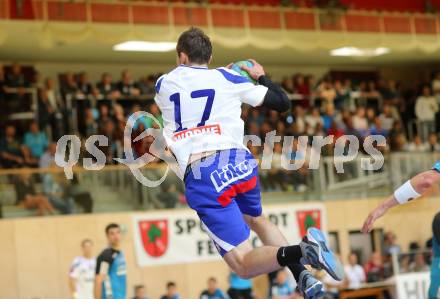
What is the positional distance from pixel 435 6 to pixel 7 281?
1564 cm

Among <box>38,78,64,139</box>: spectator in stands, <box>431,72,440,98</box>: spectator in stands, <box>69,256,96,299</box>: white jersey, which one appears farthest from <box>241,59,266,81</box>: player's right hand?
<box>431,72,440,98</box>: spectator in stands

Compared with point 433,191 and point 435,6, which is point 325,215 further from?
point 435,6

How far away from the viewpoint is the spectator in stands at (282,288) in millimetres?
18047

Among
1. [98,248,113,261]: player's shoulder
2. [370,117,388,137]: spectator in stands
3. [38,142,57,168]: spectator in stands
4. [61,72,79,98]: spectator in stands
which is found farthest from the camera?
[370,117,388,137]: spectator in stands

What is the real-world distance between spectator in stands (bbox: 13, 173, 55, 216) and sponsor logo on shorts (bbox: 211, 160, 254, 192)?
406 inches

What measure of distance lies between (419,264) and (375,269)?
1.07m

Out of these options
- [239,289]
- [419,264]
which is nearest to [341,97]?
[419,264]

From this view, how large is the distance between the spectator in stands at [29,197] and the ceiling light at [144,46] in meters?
5.91

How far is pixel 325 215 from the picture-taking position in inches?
829

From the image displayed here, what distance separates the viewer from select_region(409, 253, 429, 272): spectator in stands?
62.8ft

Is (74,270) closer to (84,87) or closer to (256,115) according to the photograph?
(84,87)

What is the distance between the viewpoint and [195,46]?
7.48 m

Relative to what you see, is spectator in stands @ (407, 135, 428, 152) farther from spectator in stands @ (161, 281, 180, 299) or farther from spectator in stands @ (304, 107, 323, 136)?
spectator in stands @ (161, 281, 180, 299)

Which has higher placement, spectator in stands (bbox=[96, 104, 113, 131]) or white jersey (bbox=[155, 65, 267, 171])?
spectator in stands (bbox=[96, 104, 113, 131])
